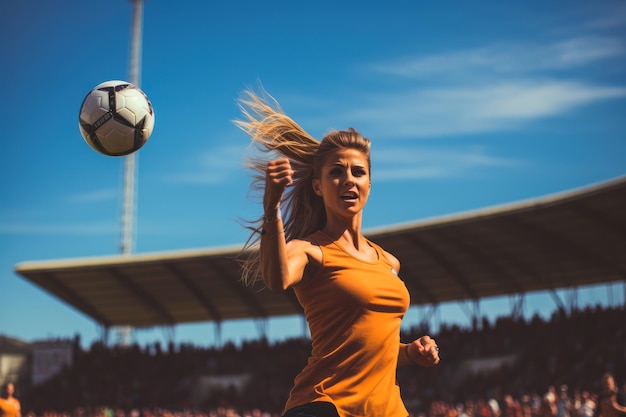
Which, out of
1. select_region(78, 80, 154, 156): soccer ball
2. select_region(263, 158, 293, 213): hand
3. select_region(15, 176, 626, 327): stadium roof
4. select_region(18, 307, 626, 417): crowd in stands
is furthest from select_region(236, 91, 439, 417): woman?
select_region(15, 176, 626, 327): stadium roof

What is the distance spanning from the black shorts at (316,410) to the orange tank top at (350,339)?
3 centimetres

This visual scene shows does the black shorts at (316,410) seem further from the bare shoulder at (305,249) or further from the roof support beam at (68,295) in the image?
the roof support beam at (68,295)

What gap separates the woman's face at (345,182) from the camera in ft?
16.8

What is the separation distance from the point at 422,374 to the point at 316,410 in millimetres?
29052

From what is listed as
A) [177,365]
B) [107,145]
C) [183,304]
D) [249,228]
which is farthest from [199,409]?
[249,228]

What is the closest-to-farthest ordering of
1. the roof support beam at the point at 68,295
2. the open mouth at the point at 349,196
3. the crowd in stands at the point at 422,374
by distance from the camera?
the open mouth at the point at 349,196
the crowd in stands at the point at 422,374
the roof support beam at the point at 68,295

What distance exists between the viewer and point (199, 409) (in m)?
36.0

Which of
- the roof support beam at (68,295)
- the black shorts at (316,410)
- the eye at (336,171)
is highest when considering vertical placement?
the eye at (336,171)

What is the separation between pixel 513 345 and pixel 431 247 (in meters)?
4.66

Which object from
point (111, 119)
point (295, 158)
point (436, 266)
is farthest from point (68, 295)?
point (295, 158)

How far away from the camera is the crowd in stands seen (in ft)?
84.0

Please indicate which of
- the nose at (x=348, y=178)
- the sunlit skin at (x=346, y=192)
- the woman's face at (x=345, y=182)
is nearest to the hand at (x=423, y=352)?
the sunlit skin at (x=346, y=192)

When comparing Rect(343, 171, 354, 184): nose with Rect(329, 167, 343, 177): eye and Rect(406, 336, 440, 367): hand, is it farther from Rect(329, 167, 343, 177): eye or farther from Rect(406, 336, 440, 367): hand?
Rect(406, 336, 440, 367): hand

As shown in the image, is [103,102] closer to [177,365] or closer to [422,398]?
[422,398]
